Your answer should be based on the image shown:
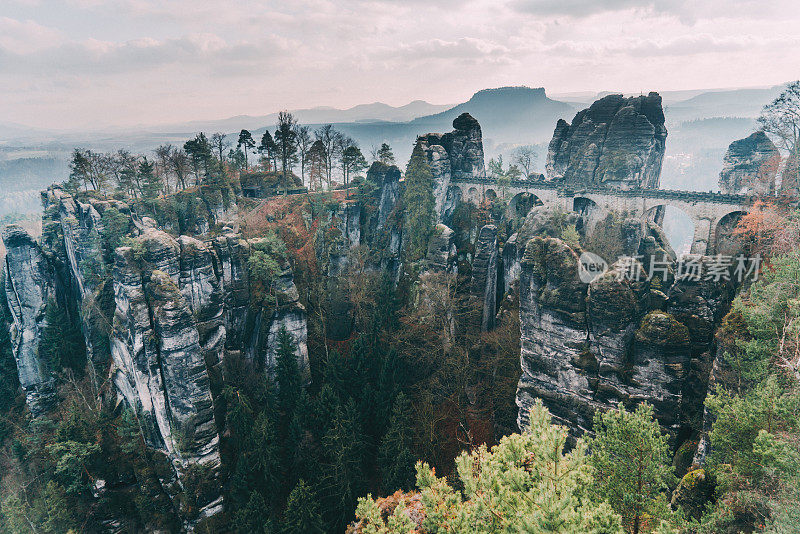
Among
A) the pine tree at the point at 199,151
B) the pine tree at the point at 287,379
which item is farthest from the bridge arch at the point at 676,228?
the pine tree at the point at 199,151

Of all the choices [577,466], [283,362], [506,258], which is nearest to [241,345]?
[283,362]

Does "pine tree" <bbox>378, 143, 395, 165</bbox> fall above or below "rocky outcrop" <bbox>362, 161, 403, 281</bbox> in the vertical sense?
above

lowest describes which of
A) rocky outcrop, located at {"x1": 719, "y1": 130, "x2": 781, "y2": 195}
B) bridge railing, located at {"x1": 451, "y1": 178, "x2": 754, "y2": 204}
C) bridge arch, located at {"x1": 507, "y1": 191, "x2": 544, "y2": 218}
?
bridge arch, located at {"x1": 507, "y1": 191, "x2": 544, "y2": 218}

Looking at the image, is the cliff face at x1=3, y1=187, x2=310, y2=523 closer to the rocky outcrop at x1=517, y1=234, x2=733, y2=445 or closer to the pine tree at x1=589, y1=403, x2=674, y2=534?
the rocky outcrop at x1=517, y1=234, x2=733, y2=445

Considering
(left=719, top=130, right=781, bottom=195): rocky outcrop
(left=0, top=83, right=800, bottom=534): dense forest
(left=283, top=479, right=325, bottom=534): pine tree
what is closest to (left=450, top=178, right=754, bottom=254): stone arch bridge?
(left=0, top=83, right=800, bottom=534): dense forest

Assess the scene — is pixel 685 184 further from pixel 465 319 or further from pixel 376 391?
pixel 376 391

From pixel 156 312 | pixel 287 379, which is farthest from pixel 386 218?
pixel 156 312
